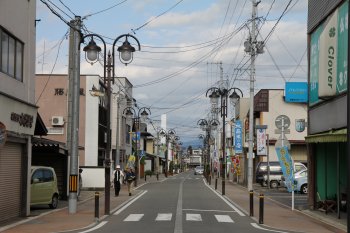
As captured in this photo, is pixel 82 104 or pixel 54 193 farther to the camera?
pixel 82 104

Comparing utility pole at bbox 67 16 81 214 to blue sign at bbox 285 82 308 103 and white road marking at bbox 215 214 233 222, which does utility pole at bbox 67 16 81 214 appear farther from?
blue sign at bbox 285 82 308 103

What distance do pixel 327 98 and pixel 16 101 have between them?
1094 centimetres

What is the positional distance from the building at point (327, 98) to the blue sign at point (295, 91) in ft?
25.2

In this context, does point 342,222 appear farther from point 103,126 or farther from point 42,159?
point 103,126

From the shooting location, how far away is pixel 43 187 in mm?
23266

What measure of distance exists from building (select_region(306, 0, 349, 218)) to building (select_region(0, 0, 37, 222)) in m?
10.2

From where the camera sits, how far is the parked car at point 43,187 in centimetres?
2278

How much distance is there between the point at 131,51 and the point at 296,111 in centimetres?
3482

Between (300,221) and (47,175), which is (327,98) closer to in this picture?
(300,221)

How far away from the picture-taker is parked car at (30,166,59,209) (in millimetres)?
22777

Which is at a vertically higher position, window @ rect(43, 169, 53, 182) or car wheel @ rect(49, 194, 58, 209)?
window @ rect(43, 169, 53, 182)

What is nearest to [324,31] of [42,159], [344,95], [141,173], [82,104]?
[344,95]

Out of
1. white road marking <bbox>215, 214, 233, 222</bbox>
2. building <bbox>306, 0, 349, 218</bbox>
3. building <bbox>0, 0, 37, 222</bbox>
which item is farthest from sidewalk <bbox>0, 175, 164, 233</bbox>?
building <bbox>306, 0, 349, 218</bbox>

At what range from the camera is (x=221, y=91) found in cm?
3872
